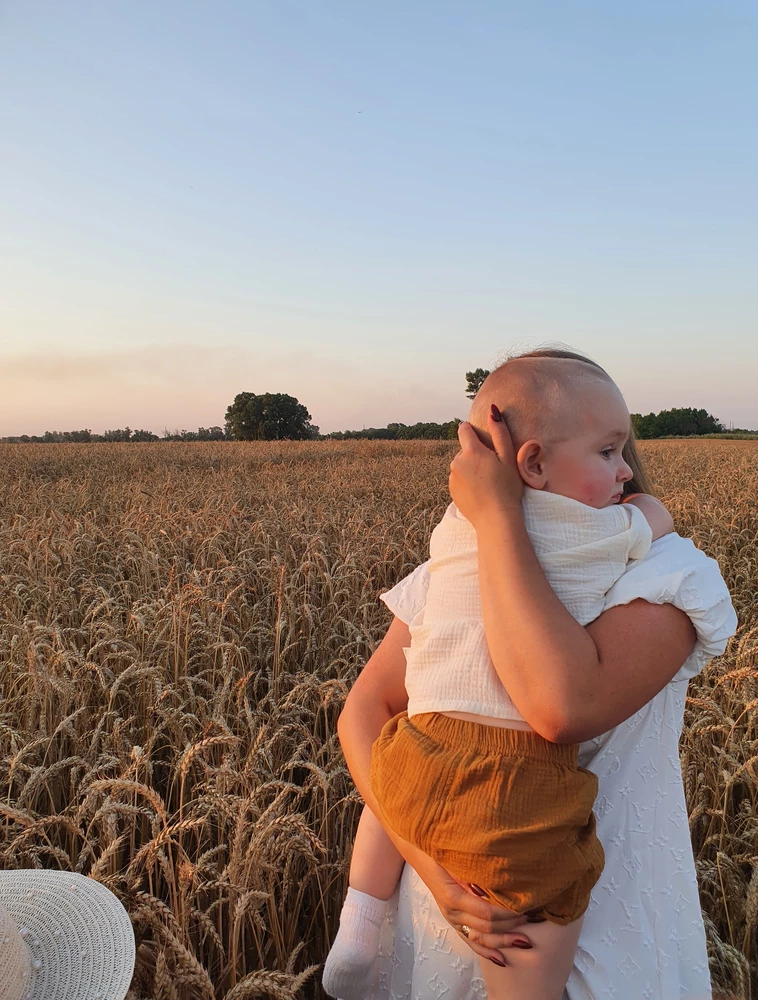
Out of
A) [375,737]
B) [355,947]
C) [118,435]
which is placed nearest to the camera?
[355,947]

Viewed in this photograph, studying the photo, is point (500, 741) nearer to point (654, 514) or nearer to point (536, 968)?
point (536, 968)

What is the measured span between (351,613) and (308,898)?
1876mm

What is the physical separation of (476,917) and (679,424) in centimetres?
6934

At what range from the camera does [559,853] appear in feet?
3.19

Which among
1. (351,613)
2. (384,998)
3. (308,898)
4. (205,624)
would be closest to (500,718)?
(384,998)

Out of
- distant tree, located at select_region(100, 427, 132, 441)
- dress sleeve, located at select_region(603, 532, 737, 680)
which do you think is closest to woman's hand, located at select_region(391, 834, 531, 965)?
dress sleeve, located at select_region(603, 532, 737, 680)

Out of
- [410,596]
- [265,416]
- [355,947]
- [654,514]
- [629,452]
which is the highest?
[265,416]

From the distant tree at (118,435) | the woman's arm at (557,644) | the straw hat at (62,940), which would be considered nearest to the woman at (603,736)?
the woman's arm at (557,644)

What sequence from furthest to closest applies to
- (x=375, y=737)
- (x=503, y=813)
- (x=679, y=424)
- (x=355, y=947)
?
(x=679, y=424) → (x=375, y=737) → (x=355, y=947) → (x=503, y=813)

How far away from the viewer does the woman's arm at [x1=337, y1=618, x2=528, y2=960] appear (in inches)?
39.1

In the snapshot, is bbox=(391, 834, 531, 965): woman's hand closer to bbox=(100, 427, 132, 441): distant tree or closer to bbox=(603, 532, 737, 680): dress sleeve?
bbox=(603, 532, 737, 680): dress sleeve

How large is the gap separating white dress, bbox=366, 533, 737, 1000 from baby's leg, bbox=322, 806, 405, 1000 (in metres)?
0.04

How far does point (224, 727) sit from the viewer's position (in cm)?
190

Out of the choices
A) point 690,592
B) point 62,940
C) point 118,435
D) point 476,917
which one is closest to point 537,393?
point 690,592
